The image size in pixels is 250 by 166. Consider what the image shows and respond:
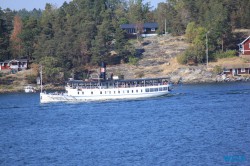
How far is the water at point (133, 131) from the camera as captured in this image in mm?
41844

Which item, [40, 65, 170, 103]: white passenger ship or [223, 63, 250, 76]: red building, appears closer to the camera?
[40, 65, 170, 103]: white passenger ship

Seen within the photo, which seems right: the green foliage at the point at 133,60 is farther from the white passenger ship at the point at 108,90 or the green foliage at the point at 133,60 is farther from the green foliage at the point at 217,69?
the white passenger ship at the point at 108,90

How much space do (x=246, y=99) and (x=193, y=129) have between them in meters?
19.5

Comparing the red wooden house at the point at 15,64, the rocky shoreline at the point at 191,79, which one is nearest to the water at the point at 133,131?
the rocky shoreline at the point at 191,79

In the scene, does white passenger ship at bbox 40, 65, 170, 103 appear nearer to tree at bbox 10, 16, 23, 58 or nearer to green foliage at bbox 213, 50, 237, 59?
green foliage at bbox 213, 50, 237, 59

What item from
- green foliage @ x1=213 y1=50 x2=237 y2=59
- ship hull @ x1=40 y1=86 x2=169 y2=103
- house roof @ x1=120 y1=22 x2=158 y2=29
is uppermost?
house roof @ x1=120 y1=22 x2=158 y2=29

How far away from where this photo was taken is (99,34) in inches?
4099

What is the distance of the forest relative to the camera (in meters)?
100

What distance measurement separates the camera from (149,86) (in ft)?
250

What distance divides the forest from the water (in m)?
22.9

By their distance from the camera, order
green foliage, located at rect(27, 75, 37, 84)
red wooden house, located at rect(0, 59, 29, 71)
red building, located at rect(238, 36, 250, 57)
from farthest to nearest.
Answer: red wooden house, located at rect(0, 59, 29, 71), red building, located at rect(238, 36, 250, 57), green foliage, located at rect(27, 75, 37, 84)

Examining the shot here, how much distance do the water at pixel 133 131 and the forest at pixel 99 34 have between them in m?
22.9

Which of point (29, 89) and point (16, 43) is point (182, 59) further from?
point (16, 43)

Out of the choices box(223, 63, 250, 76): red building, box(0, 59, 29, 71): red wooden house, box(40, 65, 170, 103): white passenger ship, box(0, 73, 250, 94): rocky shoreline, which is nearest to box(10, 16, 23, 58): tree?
box(0, 59, 29, 71): red wooden house
